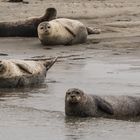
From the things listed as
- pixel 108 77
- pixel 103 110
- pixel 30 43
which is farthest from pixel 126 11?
pixel 103 110

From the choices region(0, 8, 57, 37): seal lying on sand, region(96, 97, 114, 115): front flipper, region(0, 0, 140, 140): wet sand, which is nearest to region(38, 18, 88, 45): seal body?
region(0, 0, 140, 140): wet sand

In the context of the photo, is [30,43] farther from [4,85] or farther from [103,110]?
[103,110]

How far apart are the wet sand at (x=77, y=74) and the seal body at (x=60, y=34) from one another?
0.22 m

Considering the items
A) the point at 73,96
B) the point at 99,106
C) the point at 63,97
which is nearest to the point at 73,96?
the point at 73,96

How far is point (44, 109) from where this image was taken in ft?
30.2

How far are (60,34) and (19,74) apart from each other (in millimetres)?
5595

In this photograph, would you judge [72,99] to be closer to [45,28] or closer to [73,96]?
[73,96]

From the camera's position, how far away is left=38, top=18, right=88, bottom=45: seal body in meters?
16.3

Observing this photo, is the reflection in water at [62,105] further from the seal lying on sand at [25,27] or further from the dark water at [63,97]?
the seal lying on sand at [25,27]

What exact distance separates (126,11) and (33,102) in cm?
1247

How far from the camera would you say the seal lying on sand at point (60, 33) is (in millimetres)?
16312

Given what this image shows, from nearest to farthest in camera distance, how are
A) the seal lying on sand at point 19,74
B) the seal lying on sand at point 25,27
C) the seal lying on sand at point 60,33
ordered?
the seal lying on sand at point 19,74, the seal lying on sand at point 60,33, the seal lying on sand at point 25,27

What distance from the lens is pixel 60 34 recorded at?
54.0ft

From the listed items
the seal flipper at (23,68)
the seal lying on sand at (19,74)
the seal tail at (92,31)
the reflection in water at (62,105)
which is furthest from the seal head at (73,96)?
the seal tail at (92,31)
